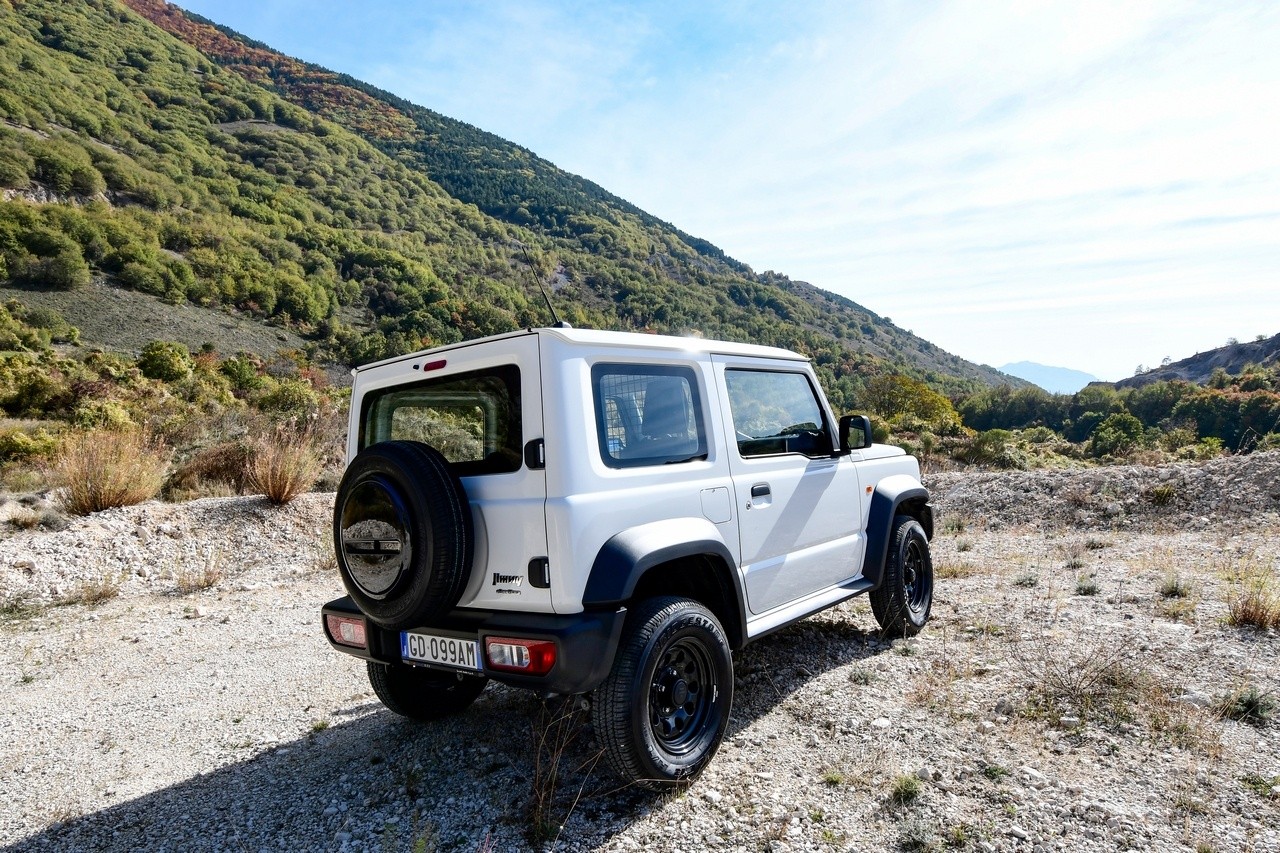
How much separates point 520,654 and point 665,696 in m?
0.72

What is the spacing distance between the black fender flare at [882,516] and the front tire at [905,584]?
88 millimetres

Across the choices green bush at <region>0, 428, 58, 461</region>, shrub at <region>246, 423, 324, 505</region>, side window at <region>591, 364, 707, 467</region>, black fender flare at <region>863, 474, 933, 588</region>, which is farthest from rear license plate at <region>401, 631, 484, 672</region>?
green bush at <region>0, 428, 58, 461</region>

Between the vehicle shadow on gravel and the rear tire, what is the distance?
0.08 meters

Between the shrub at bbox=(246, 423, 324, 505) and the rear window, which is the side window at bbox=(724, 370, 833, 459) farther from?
the shrub at bbox=(246, 423, 324, 505)

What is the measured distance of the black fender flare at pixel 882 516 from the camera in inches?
172

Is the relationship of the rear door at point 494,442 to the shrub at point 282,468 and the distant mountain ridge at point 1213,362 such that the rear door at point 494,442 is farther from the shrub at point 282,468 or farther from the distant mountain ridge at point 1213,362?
the distant mountain ridge at point 1213,362

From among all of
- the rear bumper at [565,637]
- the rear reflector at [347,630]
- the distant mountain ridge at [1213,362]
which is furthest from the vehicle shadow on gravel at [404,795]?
the distant mountain ridge at [1213,362]

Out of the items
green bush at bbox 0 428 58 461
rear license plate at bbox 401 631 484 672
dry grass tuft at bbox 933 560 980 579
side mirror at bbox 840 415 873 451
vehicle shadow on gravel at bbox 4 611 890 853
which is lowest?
dry grass tuft at bbox 933 560 980 579

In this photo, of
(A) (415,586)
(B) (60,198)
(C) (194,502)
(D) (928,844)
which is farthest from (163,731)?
(B) (60,198)

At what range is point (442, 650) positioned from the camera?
275cm

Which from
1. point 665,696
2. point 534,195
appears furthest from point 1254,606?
point 534,195

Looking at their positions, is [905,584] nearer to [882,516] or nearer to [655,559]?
[882,516]

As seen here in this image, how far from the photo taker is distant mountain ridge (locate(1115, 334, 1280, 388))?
2400 inches

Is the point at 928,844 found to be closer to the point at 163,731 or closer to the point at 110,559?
the point at 163,731
